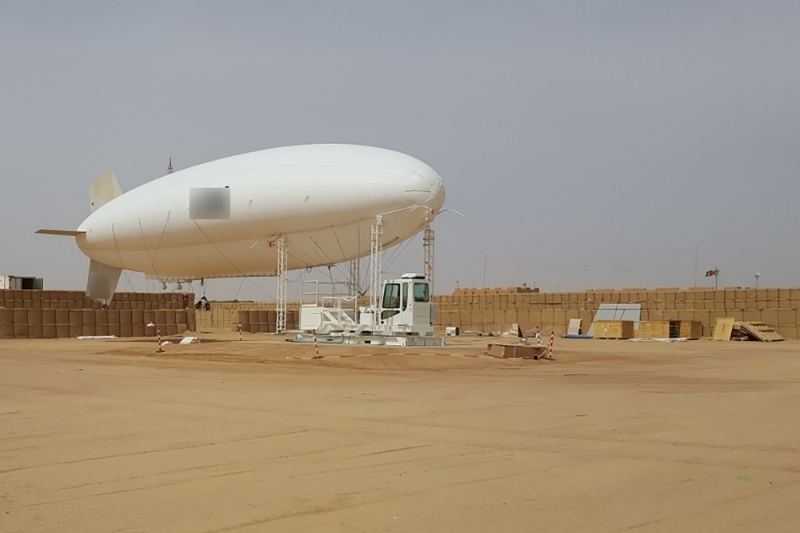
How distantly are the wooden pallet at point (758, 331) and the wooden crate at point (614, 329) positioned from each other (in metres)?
4.76

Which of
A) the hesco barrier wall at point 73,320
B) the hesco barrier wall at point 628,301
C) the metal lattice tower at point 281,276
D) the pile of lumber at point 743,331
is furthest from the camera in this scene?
the hesco barrier wall at point 628,301

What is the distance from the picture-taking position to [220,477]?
6660 millimetres

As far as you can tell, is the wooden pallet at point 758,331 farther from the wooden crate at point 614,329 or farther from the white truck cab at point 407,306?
the white truck cab at point 407,306

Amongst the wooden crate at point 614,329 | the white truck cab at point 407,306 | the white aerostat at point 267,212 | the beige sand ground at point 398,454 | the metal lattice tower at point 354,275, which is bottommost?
the wooden crate at point 614,329

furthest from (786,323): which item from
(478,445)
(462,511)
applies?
(462,511)

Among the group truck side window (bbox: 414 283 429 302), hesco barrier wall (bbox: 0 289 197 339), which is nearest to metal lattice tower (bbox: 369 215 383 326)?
truck side window (bbox: 414 283 429 302)

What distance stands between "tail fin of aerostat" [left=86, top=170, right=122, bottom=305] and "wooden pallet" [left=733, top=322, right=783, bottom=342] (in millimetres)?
27427

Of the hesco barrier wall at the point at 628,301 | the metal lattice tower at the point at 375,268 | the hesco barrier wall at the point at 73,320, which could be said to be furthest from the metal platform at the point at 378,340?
the hesco barrier wall at the point at 628,301

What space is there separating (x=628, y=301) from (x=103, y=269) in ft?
87.6

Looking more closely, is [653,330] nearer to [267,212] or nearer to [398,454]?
[267,212]

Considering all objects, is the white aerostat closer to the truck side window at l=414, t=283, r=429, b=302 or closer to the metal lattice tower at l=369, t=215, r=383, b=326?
the metal lattice tower at l=369, t=215, r=383, b=326

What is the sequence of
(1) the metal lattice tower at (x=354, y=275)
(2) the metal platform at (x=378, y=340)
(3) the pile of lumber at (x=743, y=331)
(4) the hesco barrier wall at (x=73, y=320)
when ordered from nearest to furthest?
1. (2) the metal platform at (x=378, y=340)
2. (1) the metal lattice tower at (x=354, y=275)
3. (4) the hesco barrier wall at (x=73, y=320)
4. (3) the pile of lumber at (x=743, y=331)

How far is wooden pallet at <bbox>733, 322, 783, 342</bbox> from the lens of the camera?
A: 117 feet

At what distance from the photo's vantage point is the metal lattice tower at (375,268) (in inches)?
1071
